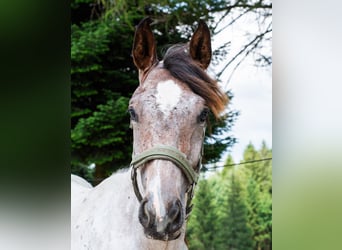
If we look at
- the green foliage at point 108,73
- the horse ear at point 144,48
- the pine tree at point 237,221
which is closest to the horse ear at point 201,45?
the horse ear at point 144,48

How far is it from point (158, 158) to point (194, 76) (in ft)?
0.84

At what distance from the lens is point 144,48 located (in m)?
1.14

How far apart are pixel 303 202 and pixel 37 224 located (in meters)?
0.43

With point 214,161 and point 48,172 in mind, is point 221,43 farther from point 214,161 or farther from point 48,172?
point 48,172

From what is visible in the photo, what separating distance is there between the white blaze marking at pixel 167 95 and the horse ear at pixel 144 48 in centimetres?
14

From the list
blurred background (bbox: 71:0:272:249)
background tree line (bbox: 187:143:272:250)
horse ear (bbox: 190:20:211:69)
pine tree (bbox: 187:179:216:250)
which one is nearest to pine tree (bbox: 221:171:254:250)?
background tree line (bbox: 187:143:272:250)

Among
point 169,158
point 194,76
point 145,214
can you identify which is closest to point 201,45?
point 194,76

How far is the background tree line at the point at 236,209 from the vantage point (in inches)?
89.5

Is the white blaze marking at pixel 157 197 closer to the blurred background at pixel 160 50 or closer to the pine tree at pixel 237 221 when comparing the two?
the blurred background at pixel 160 50

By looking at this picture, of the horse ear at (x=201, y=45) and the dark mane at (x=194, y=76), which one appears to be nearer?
the dark mane at (x=194, y=76)

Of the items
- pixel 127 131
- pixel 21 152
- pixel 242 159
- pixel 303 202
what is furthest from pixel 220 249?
pixel 21 152

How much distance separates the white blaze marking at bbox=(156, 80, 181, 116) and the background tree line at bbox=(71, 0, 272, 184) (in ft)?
2.14

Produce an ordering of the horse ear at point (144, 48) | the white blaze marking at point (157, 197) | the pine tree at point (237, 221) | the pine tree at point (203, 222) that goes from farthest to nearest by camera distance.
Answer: the pine tree at point (237, 221), the pine tree at point (203, 222), the horse ear at point (144, 48), the white blaze marking at point (157, 197)

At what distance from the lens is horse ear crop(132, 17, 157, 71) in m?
1.13
